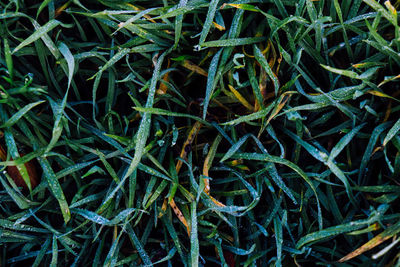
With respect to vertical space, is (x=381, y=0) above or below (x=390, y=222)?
above

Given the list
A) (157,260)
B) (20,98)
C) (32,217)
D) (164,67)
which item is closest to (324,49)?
(164,67)

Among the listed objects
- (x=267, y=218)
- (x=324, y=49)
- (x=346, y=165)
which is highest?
(x=324, y=49)

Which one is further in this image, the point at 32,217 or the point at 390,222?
the point at 32,217

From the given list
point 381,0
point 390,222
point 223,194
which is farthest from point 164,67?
point 390,222

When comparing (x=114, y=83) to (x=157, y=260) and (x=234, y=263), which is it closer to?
(x=157, y=260)

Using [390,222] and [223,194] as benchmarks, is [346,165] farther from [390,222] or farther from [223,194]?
[223,194]

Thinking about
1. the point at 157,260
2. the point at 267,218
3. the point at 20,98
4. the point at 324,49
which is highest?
the point at 324,49
